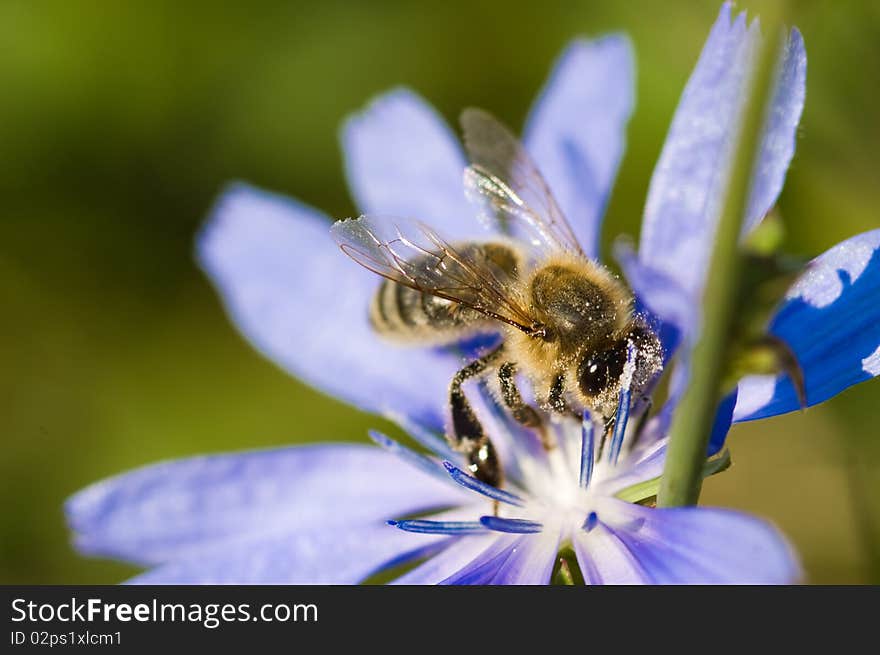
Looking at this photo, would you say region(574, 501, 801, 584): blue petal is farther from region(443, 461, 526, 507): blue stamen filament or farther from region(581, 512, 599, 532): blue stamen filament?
region(443, 461, 526, 507): blue stamen filament

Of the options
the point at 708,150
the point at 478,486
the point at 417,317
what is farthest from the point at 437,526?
the point at 708,150

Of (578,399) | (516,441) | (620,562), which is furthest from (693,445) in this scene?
(516,441)

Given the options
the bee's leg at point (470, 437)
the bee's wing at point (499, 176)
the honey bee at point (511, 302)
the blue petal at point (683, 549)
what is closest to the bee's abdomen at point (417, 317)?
the honey bee at point (511, 302)

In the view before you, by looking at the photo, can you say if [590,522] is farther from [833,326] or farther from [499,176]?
[499,176]

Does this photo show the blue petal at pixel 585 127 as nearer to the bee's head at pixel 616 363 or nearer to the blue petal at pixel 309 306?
the blue petal at pixel 309 306

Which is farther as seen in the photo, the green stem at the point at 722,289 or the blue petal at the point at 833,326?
the blue petal at the point at 833,326
